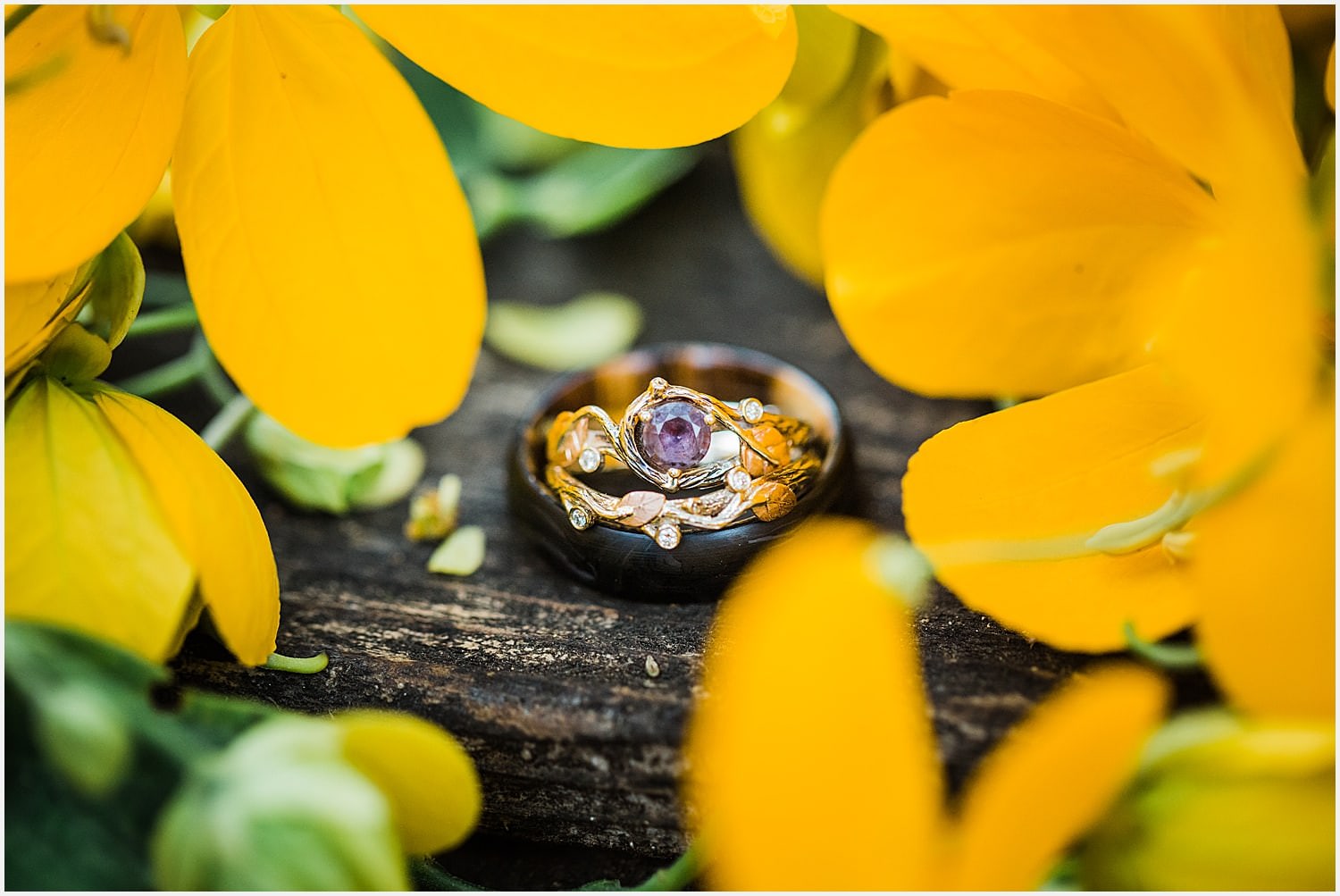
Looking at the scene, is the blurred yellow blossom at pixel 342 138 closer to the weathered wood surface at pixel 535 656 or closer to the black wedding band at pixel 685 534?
the weathered wood surface at pixel 535 656

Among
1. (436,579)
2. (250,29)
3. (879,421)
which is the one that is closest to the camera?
(250,29)

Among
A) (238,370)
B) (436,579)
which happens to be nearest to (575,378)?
(436,579)

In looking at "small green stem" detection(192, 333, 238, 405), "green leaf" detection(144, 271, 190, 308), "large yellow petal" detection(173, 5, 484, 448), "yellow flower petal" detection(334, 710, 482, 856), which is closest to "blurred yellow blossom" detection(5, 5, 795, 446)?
"large yellow petal" detection(173, 5, 484, 448)

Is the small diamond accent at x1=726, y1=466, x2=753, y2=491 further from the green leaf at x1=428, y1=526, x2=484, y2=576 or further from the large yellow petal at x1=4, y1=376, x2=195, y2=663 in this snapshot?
the large yellow petal at x1=4, y1=376, x2=195, y2=663

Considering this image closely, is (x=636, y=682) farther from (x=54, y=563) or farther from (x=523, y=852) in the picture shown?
(x=54, y=563)

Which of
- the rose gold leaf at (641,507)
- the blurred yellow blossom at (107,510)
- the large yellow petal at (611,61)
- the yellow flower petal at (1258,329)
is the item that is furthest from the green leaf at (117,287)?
the yellow flower petal at (1258,329)

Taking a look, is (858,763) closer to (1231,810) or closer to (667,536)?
(1231,810)
